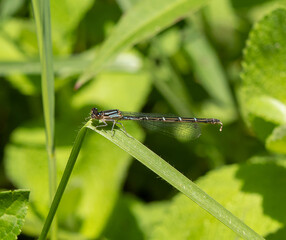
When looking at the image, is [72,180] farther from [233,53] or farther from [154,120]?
[233,53]

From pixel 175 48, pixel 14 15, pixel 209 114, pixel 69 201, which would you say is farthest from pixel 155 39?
pixel 69 201

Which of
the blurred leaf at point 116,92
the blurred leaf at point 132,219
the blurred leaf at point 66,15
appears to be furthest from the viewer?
the blurred leaf at point 116,92

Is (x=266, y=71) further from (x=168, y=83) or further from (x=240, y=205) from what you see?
(x=168, y=83)

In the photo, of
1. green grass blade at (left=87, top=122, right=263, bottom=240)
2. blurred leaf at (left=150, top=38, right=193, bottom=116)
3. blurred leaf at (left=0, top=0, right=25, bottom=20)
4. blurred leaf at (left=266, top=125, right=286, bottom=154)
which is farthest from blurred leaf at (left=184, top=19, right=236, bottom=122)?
green grass blade at (left=87, top=122, right=263, bottom=240)

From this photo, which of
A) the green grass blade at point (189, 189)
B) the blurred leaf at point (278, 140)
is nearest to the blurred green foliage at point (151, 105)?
the blurred leaf at point (278, 140)

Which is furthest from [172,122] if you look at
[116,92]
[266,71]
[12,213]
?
[12,213]

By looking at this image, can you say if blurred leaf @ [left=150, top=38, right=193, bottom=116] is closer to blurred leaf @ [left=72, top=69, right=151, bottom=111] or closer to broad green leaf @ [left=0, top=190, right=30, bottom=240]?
blurred leaf @ [left=72, top=69, right=151, bottom=111]

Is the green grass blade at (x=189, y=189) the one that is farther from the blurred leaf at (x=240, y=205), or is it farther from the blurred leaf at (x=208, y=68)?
the blurred leaf at (x=208, y=68)
